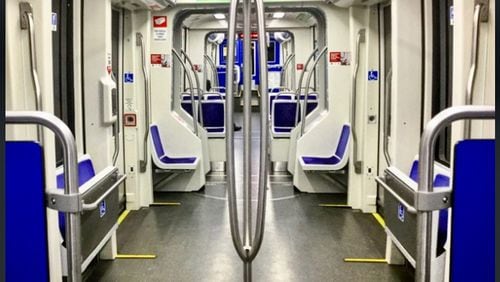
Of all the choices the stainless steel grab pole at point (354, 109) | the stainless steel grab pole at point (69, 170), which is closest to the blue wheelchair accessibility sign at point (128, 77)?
the stainless steel grab pole at point (354, 109)

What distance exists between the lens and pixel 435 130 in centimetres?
201

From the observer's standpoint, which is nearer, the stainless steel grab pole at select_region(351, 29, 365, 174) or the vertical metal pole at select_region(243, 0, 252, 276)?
the vertical metal pole at select_region(243, 0, 252, 276)

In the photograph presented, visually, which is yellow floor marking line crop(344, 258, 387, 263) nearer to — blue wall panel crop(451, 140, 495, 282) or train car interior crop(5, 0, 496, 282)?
train car interior crop(5, 0, 496, 282)

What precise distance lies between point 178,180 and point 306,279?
3369 millimetres

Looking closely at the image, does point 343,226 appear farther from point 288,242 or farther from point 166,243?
point 166,243

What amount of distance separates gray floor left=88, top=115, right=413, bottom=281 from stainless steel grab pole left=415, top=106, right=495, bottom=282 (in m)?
2.24

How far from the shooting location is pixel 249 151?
2207 millimetres

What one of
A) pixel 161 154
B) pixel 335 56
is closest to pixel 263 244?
pixel 161 154

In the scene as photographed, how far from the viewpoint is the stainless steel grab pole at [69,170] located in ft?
6.82

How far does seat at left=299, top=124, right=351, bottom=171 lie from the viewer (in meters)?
6.57

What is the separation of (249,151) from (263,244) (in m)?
3.04

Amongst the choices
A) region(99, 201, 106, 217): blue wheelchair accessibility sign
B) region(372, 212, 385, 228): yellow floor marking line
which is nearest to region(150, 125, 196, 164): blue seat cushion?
region(372, 212, 385, 228): yellow floor marking line

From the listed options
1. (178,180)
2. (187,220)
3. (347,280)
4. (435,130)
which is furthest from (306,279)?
(178,180)

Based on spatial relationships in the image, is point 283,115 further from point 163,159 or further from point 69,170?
point 69,170
